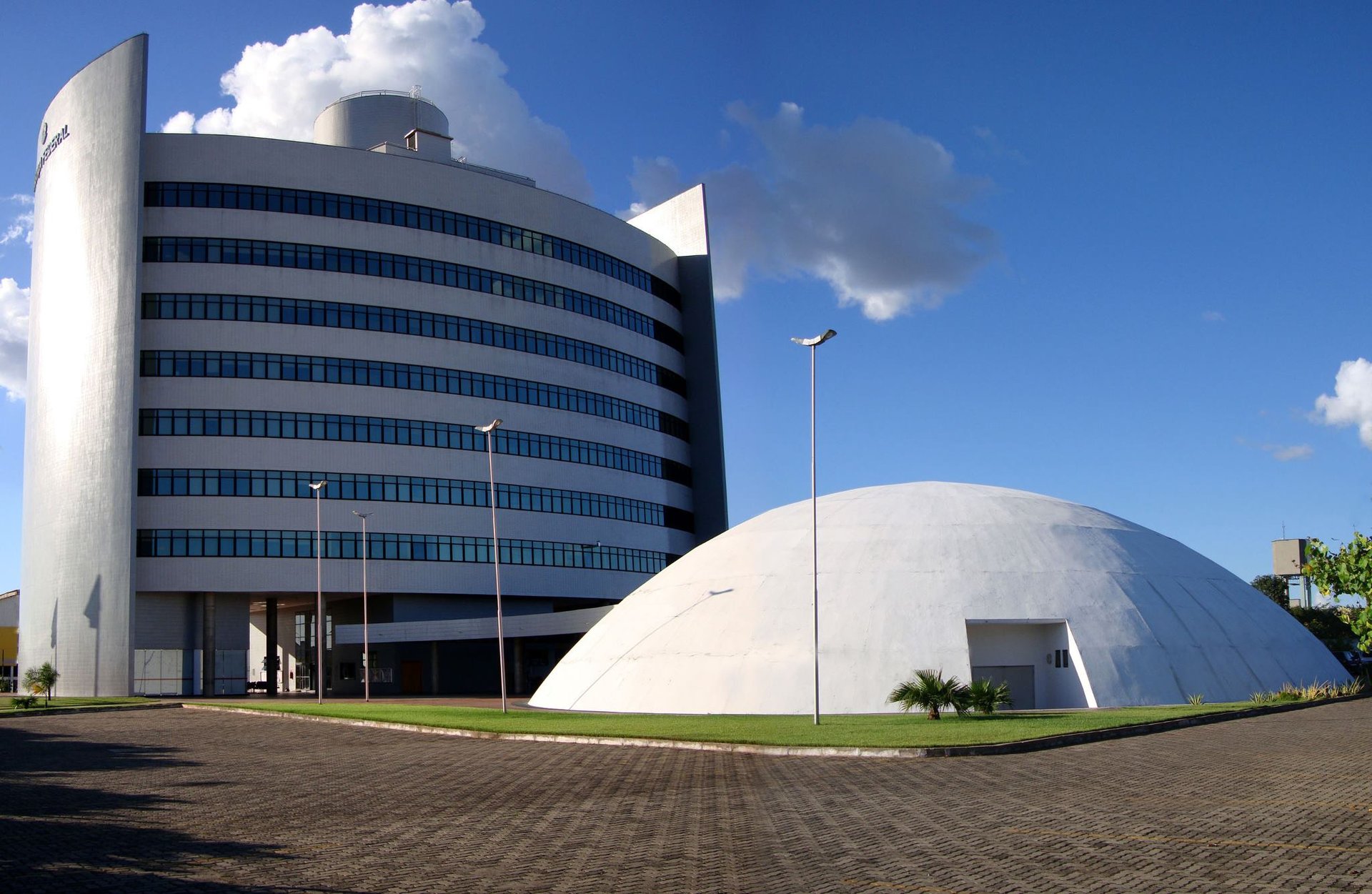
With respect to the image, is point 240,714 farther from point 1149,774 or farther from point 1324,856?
point 1324,856

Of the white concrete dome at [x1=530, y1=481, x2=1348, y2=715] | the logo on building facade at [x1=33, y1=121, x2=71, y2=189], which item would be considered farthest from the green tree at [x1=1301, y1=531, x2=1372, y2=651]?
the logo on building facade at [x1=33, y1=121, x2=71, y2=189]

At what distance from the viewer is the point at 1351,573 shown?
1698 inches

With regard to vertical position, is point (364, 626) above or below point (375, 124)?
below

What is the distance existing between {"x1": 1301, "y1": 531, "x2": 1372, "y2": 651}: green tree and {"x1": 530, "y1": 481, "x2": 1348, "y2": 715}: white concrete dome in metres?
1.65

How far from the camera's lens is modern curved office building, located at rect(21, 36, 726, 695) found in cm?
6875

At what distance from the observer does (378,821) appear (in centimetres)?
1575

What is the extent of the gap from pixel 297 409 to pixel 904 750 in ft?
179

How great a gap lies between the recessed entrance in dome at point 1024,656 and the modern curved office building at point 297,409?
3231 centimetres

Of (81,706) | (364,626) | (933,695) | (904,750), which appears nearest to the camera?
(904,750)

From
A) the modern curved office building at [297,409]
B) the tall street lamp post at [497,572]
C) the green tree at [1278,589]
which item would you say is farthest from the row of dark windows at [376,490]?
the green tree at [1278,589]

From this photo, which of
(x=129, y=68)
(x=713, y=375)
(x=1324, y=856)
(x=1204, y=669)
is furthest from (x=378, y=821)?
(x=713, y=375)

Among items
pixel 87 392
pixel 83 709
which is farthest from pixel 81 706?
pixel 87 392

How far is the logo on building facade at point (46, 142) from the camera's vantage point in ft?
250

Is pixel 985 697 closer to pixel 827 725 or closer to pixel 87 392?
pixel 827 725
